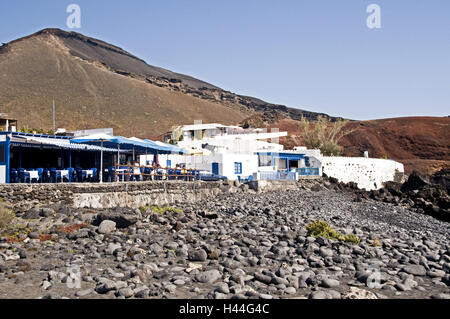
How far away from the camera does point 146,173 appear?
21.9m

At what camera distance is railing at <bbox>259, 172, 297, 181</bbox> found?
28414 millimetres

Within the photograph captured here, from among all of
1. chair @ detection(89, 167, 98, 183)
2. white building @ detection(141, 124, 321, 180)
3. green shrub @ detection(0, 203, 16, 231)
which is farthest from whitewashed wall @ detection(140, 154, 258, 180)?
green shrub @ detection(0, 203, 16, 231)

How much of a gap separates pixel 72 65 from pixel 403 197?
78880 mm

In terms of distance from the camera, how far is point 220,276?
25.9 ft

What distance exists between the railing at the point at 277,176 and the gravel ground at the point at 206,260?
13.3 metres

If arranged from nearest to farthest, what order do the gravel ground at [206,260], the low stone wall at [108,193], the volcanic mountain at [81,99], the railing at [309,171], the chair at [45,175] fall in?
1. the gravel ground at [206,260]
2. the low stone wall at [108,193]
3. the chair at [45,175]
4. the railing at [309,171]
5. the volcanic mountain at [81,99]

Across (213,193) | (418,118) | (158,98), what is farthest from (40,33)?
(213,193)

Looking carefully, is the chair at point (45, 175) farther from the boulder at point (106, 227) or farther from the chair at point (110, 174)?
the boulder at point (106, 227)

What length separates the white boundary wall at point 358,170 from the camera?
3422 cm

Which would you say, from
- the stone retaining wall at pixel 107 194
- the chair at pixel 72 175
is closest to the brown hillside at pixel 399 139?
the stone retaining wall at pixel 107 194

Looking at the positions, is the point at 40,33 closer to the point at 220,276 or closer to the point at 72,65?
the point at 72,65

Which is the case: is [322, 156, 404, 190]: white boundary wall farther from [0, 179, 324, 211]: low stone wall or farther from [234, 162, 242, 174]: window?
[0, 179, 324, 211]: low stone wall

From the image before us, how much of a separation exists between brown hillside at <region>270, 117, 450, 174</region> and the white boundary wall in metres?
14.1

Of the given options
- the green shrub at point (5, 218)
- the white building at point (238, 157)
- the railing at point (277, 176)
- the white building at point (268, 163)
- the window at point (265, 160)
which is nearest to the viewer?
the green shrub at point (5, 218)
